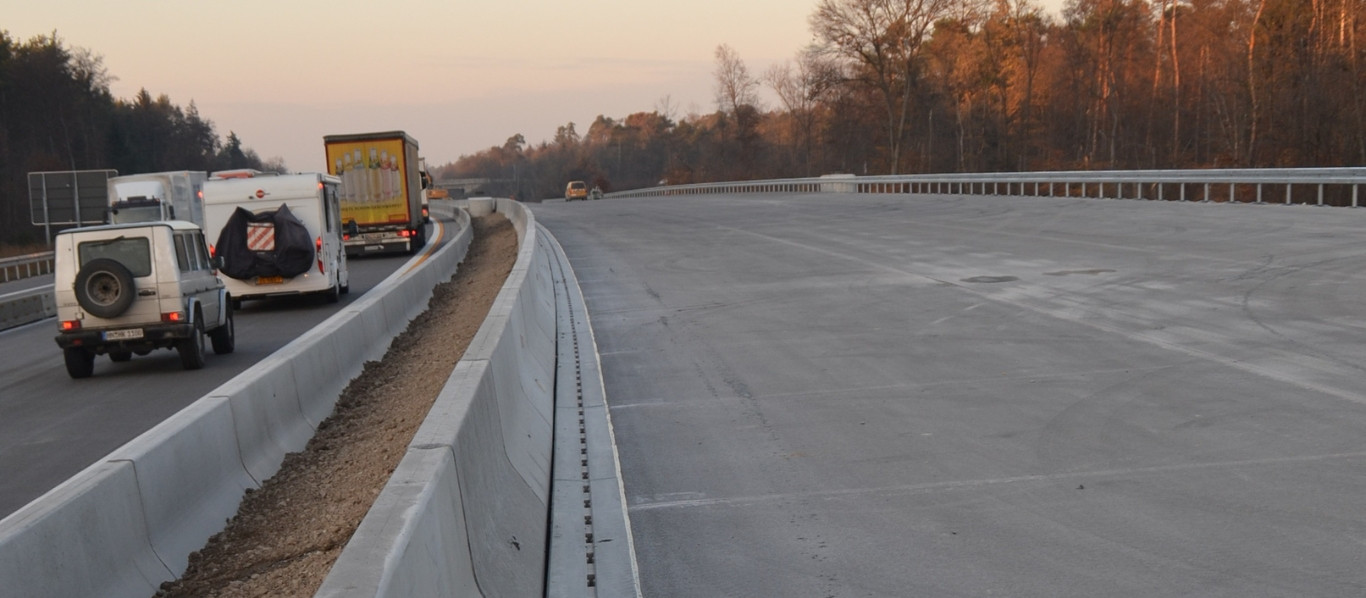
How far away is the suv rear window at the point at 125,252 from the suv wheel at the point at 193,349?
0.95 meters

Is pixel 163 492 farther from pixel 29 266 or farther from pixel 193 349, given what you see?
pixel 29 266

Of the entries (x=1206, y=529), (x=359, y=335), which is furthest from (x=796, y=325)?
(x=1206, y=529)

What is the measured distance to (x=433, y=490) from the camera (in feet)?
13.8

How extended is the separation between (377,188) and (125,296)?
892 inches

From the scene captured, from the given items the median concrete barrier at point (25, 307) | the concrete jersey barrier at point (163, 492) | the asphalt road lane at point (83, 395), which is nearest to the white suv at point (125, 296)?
the asphalt road lane at point (83, 395)

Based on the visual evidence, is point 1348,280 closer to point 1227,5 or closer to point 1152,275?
point 1152,275

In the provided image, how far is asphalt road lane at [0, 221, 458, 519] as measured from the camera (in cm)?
1009

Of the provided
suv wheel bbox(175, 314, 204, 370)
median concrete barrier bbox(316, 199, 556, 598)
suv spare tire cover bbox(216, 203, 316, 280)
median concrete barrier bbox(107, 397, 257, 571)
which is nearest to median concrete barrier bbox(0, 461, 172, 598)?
median concrete barrier bbox(107, 397, 257, 571)

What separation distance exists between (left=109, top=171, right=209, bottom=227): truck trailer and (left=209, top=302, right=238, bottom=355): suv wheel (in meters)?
18.0

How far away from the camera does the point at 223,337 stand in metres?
16.8

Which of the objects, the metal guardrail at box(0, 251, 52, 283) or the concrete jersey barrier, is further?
the metal guardrail at box(0, 251, 52, 283)

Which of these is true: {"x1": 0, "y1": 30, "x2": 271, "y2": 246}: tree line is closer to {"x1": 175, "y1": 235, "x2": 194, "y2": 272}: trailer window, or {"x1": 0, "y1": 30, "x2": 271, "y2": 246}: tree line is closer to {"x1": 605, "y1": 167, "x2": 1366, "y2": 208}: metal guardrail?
{"x1": 605, "y1": 167, "x2": 1366, "y2": 208}: metal guardrail

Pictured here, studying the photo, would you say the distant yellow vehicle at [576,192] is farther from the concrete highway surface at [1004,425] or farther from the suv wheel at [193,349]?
the suv wheel at [193,349]

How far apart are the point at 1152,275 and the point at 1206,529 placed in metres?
11.6
